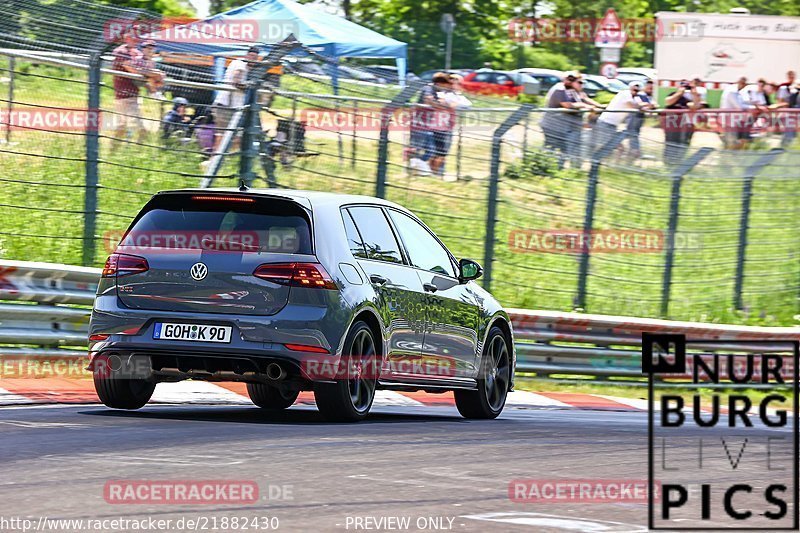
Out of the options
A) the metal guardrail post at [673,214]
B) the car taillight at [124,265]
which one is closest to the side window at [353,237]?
the car taillight at [124,265]

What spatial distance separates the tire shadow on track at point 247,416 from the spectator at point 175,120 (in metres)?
3.83

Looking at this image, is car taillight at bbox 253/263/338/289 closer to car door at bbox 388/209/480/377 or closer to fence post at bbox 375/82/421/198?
car door at bbox 388/209/480/377

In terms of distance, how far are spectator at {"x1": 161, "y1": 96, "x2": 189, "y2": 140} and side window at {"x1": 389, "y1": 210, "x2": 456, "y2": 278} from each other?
3717 millimetres

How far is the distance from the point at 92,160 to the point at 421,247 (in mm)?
3692

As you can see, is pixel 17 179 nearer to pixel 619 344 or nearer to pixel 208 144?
pixel 208 144

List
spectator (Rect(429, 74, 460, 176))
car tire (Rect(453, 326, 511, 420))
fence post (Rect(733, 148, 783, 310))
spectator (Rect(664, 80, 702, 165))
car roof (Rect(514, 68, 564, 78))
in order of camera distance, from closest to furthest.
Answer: car tire (Rect(453, 326, 511, 420)) → spectator (Rect(429, 74, 460, 176)) → spectator (Rect(664, 80, 702, 165)) → fence post (Rect(733, 148, 783, 310)) → car roof (Rect(514, 68, 564, 78))

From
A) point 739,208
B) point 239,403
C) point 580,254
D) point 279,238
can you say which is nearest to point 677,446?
point 279,238

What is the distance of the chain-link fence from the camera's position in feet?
44.7

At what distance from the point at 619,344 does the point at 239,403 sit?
524 centimetres

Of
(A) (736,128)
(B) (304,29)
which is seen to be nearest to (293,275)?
(A) (736,128)

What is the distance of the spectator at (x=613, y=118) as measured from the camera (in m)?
17.0

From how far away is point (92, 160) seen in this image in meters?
13.6

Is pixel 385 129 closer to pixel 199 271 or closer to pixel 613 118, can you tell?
pixel 199 271

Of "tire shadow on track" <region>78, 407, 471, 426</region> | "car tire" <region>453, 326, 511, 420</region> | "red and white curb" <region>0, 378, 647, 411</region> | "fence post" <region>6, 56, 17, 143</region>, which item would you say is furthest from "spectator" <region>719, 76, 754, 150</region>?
"tire shadow on track" <region>78, 407, 471, 426</region>
